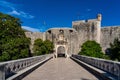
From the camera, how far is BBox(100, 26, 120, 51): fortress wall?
3822 centimetres

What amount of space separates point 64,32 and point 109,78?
3480 cm

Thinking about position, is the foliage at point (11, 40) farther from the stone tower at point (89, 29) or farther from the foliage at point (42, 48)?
the stone tower at point (89, 29)

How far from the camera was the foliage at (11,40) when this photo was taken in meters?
23.9

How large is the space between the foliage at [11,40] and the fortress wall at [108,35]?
1910 centimetres

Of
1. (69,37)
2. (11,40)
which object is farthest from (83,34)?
(11,40)

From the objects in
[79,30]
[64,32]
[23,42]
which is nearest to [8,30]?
[23,42]

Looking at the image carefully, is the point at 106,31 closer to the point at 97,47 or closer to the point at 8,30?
the point at 97,47

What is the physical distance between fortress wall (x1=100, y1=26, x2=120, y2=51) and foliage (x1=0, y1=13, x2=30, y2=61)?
1910cm

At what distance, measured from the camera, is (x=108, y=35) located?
39.6m

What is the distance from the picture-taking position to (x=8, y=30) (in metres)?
25.7

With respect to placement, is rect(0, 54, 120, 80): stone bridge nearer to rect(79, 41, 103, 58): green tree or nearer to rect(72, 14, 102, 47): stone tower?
rect(79, 41, 103, 58): green tree

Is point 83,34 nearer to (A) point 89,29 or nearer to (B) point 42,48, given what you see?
(A) point 89,29

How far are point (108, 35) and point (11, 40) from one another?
70.5 ft

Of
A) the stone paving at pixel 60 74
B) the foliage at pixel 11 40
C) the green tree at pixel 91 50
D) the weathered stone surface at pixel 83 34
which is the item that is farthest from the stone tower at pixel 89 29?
the stone paving at pixel 60 74
